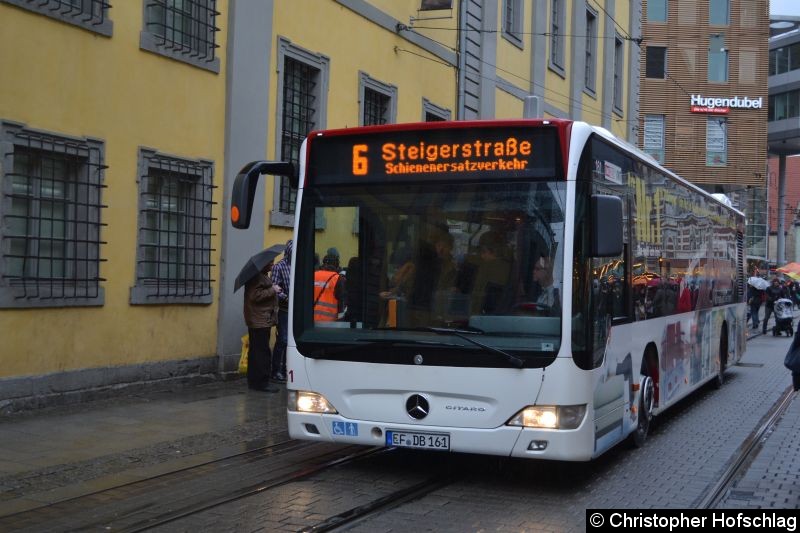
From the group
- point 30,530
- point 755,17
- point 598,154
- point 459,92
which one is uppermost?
point 755,17

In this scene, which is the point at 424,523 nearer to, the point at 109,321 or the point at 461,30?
the point at 109,321

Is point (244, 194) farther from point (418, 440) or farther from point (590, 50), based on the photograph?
point (590, 50)

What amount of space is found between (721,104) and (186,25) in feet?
141

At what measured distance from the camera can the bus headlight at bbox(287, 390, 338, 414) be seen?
7.57 m

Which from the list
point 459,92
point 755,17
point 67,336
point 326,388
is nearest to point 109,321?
point 67,336

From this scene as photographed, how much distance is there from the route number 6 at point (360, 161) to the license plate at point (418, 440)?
2008 mm

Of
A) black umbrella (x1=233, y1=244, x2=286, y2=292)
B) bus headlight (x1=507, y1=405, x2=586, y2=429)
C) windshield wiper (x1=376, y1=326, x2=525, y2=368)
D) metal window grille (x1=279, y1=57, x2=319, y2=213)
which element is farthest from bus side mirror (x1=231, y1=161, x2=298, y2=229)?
metal window grille (x1=279, y1=57, x2=319, y2=213)

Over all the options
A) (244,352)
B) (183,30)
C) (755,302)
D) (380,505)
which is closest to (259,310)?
(244,352)

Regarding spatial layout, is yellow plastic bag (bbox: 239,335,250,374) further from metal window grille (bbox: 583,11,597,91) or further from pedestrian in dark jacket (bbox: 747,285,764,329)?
pedestrian in dark jacket (bbox: 747,285,764,329)

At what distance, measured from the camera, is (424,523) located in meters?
6.29

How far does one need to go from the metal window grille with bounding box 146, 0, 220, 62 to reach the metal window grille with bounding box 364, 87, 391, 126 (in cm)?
Answer: 439

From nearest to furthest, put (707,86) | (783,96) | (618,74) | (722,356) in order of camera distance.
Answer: (722,356), (618,74), (707,86), (783,96)

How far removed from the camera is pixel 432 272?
729cm

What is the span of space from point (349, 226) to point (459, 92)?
43.0 feet
